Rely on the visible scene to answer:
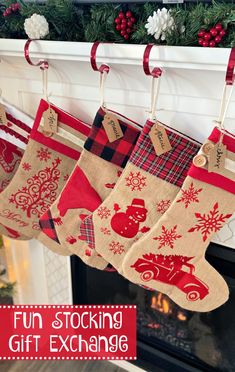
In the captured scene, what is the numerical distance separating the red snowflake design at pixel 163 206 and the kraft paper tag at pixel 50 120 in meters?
0.40

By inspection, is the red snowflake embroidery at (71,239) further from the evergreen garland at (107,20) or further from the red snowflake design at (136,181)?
the evergreen garland at (107,20)

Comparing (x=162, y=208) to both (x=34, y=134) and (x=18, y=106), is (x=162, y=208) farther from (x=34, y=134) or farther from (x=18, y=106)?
(x=18, y=106)

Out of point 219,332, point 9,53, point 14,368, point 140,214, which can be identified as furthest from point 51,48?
point 14,368

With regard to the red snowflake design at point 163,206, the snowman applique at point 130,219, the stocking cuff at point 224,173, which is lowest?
the snowman applique at point 130,219

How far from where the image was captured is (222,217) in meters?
0.89

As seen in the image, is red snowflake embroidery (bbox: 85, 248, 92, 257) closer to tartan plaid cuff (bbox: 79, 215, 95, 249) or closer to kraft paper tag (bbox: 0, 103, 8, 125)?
tartan plaid cuff (bbox: 79, 215, 95, 249)

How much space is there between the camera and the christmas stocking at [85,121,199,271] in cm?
92

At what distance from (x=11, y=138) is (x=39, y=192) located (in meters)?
0.20

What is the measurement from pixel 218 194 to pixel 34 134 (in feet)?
1.91

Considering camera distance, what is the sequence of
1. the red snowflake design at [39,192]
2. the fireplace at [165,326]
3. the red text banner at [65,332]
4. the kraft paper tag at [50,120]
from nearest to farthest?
the kraft paper tag at [50,120] → the red snowflake design at [39,192] → the fireplace at [165,326] → the red text banner at [65,332]

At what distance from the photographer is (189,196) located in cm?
87

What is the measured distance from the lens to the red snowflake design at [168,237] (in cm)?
91

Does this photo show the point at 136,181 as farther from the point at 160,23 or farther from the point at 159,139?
the point at 160,23

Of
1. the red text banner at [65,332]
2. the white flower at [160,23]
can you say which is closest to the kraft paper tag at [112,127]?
the white flower at [160,23]
